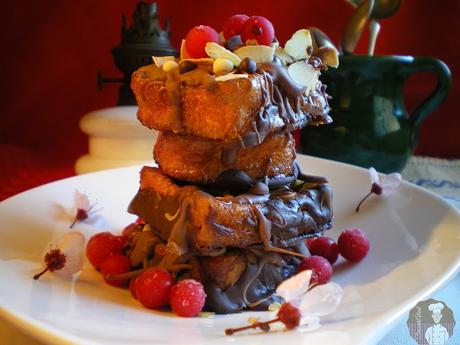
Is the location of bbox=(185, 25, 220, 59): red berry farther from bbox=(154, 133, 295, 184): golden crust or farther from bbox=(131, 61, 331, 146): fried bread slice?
bbox=(154, 133, 295, 184): golden crust

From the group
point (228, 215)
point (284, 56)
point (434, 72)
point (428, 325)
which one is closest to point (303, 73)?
Result: point (284, 56)

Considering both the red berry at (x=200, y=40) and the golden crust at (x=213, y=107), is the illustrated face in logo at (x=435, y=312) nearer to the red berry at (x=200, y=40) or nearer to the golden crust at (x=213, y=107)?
the golden crust at (x=213, y=107)

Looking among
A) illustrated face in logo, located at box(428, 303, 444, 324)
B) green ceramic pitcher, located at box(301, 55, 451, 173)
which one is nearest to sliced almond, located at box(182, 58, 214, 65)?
illustrated face in logo, located at box(428, 303, 444, 324)

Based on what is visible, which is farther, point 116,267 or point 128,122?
point 128,122

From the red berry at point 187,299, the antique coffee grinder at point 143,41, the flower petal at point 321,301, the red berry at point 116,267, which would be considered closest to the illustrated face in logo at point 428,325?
the flower petal at point 321,301

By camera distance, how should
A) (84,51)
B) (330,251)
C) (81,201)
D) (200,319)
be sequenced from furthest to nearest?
(84,51)
(81,201)
(330,251)
(200,319)

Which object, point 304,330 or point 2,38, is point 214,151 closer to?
point 304,330

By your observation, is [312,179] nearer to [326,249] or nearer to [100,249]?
[326,249]
